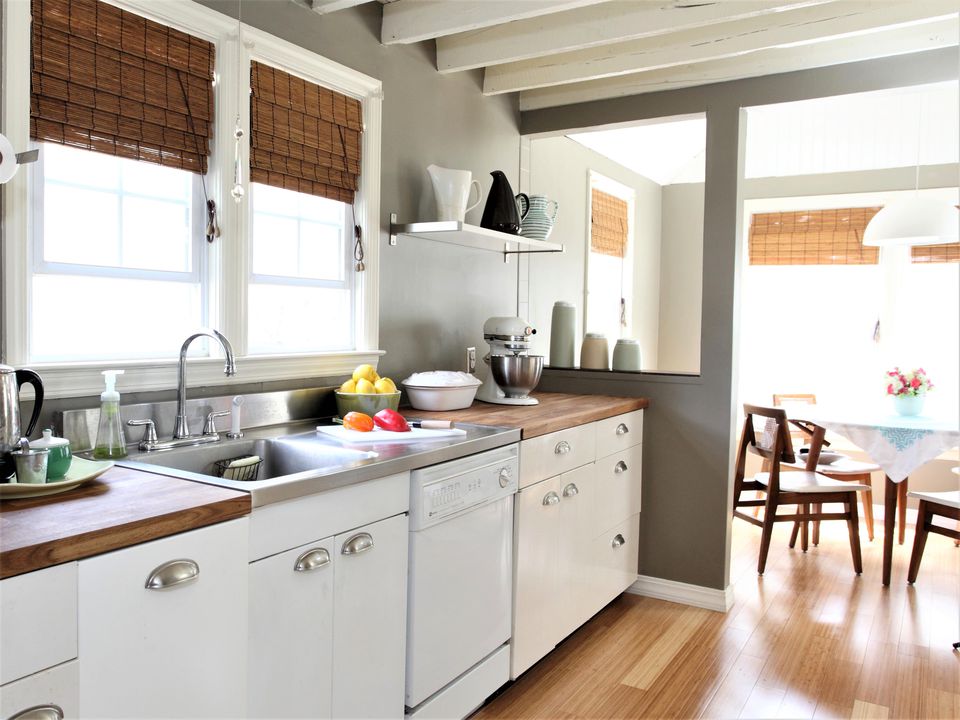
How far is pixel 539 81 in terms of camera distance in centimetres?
345

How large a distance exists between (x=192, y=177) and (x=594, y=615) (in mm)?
2348

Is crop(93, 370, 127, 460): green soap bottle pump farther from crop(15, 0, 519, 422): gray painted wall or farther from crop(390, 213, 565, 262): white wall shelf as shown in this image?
crop(390, 213, 565, 262): white wall shelf

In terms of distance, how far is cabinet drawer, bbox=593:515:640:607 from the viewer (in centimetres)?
320

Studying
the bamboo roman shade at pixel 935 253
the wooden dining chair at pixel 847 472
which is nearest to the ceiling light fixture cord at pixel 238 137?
the wooden dining chair at pixel 847 472

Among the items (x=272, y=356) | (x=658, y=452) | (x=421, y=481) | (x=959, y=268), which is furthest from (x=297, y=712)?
(x=959, y=268)

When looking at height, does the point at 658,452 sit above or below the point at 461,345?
below

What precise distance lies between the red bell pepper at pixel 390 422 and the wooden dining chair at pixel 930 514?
8.61 feet

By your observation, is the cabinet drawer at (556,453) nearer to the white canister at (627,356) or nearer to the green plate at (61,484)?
the white canister at (627,356)

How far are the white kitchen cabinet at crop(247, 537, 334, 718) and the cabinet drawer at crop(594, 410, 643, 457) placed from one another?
1.60 m

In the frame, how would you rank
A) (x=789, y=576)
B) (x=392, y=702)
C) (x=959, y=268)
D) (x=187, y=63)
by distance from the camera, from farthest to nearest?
(x=959, y=268) → (x=789, y=576) → (x=187, y=63) → (x=392, y=702)

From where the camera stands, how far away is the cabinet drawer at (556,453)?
260 cm

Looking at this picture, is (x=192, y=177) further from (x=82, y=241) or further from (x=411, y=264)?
(x=411, y=264)

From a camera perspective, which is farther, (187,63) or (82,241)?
(187,63)

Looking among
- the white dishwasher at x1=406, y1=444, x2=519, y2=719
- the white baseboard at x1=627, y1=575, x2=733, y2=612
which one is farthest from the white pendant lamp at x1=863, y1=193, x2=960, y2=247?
the white dishwasher at x1=406, y1=444, x2=519, y2=719
